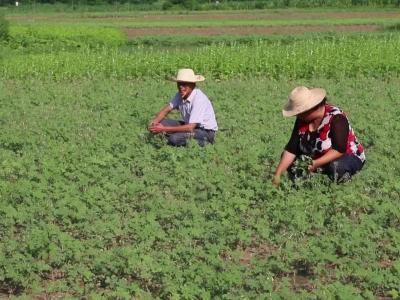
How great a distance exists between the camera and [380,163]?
8.89 metres

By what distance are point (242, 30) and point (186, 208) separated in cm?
3197

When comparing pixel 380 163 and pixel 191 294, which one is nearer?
pixel 191 294

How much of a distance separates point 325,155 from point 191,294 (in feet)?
10.1

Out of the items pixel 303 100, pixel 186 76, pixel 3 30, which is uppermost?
pixel 303 100

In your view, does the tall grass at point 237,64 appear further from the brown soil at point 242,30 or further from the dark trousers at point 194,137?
the brown soil at point 242,30

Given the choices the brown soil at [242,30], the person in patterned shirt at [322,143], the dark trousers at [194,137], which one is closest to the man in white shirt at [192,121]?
the dark trousers at [194,137]

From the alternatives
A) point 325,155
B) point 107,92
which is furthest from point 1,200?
point 107,92

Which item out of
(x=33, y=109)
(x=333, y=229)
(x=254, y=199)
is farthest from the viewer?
(x=33, y=109)

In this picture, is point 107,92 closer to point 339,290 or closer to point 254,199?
Answer: point 254,199

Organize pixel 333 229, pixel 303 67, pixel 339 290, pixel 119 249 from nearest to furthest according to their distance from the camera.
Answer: pixel 339 290 < pixel 119 249 < pixel 333 229 < pixel 303 67

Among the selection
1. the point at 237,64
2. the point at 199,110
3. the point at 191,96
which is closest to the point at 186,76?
the point at 191,96

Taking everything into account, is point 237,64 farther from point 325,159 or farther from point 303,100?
point 303,100

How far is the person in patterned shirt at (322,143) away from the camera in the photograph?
25.9 feet

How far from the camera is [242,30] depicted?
3875 centimetres
